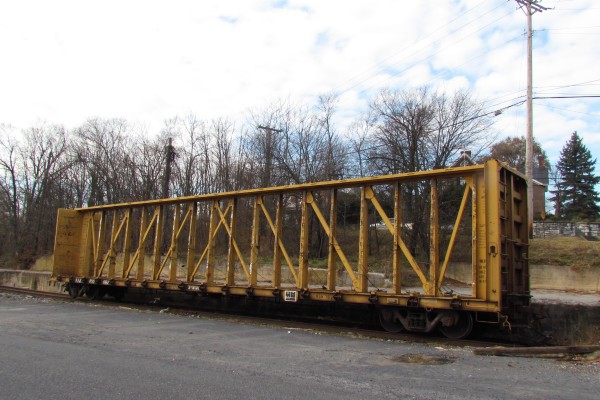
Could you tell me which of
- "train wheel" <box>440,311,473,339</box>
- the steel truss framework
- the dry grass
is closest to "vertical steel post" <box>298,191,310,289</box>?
the steel truss framework

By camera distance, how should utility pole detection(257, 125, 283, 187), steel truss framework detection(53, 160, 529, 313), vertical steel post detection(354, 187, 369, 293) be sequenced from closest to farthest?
steel truss framework detection(53, 160, 529, 313)
vertical steel post detection(354, 187, 369, 293)
utility pole detection(257, 125, 283, 187)

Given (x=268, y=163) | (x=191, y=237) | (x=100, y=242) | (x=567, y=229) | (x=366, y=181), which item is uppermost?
(x=268, y=163)

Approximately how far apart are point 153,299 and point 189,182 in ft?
71.1

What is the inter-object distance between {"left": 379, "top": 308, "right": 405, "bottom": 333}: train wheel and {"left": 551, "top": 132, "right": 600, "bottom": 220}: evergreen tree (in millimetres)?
56883

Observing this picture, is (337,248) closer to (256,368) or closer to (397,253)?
(397,253)

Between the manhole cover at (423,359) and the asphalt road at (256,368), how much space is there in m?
0.02

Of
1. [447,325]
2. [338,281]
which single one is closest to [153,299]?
[338,281]

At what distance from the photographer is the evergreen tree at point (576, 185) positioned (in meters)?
60.7

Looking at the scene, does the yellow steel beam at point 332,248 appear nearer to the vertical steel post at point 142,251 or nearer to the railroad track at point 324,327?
the railroad track at point 324,327

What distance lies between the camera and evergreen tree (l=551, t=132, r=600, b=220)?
60.7m

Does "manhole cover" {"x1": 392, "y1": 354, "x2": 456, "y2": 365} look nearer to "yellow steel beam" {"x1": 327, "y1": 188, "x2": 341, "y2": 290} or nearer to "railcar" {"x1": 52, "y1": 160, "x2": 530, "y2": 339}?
"railcar" {"x1": 52, "y1": 160, "x2": 530, "y2": 339}

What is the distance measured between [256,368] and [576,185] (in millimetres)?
70085

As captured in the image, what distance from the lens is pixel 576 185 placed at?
64.6 meters

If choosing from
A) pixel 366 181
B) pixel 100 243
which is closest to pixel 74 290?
pixel 100 243
